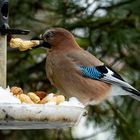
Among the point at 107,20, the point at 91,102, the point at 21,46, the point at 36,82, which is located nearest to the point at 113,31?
the point at 107,20

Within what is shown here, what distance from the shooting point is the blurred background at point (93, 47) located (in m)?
6.62

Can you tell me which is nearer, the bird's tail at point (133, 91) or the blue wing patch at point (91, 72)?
the blue wing patch at point (91, 72)

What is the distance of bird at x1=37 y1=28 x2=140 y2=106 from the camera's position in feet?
17.5

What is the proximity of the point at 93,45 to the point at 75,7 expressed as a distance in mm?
395

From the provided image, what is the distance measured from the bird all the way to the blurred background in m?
0.95

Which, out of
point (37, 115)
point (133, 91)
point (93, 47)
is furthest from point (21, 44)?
point (93, 47)

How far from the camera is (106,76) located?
5.67m

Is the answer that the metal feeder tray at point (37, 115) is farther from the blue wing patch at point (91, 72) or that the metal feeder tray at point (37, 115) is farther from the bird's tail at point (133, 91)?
the bird's tail at point (133, 91)

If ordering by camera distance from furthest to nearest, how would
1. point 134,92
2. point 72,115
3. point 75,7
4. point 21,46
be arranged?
1. point 75,7
2. point 134,92
3. point 21,46
4. point 72,115

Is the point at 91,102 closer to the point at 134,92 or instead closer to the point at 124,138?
the point at 134,92

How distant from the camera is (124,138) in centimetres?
686

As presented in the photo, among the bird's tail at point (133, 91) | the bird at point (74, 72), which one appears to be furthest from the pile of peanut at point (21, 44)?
the bird's tail at point (133, 91)

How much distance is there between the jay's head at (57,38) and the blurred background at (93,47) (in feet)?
2.89

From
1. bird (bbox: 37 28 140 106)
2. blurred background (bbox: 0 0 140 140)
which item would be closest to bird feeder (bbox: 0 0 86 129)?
bird (bbox: 37 28 140 106)
